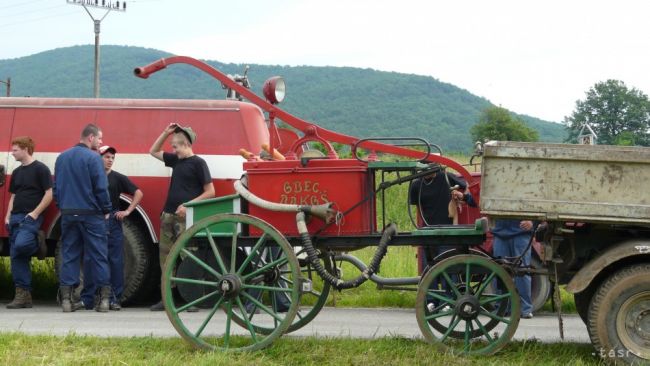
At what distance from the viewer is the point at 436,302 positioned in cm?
801

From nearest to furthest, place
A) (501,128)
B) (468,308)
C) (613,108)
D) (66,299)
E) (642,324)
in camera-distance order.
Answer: (642,324) < (468,308) < (66,299) < (613,108) < (501,128)

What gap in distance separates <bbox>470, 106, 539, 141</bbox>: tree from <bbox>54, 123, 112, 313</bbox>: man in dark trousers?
5826 centimetres

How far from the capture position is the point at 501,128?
74.8m

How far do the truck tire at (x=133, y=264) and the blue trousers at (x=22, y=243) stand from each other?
36cm

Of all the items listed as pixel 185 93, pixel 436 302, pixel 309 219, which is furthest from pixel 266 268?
pixel 185 93

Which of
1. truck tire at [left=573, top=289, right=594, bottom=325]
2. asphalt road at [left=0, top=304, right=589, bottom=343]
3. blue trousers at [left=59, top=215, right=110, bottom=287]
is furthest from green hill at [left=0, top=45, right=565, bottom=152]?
truck tire at [left=573, top=289, right=594, bottom=325]

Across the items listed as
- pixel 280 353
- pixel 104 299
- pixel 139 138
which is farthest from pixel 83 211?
pixel 280 353

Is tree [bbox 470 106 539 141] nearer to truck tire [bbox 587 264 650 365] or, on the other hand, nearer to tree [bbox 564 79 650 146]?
tree [bbox 564 79 650 146]

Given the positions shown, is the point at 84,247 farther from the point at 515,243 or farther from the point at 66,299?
the point at 515,243

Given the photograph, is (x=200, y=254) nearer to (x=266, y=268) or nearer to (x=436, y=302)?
(x=266, y=268)

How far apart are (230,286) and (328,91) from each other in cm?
10986

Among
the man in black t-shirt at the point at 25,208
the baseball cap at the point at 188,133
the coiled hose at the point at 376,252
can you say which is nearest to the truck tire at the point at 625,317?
the coiled hose at the point at 376,252

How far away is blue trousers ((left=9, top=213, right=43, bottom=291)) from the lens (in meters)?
10.7

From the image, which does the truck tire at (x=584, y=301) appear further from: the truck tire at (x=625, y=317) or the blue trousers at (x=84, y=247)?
the blue trousers at (x=84, y=247)
